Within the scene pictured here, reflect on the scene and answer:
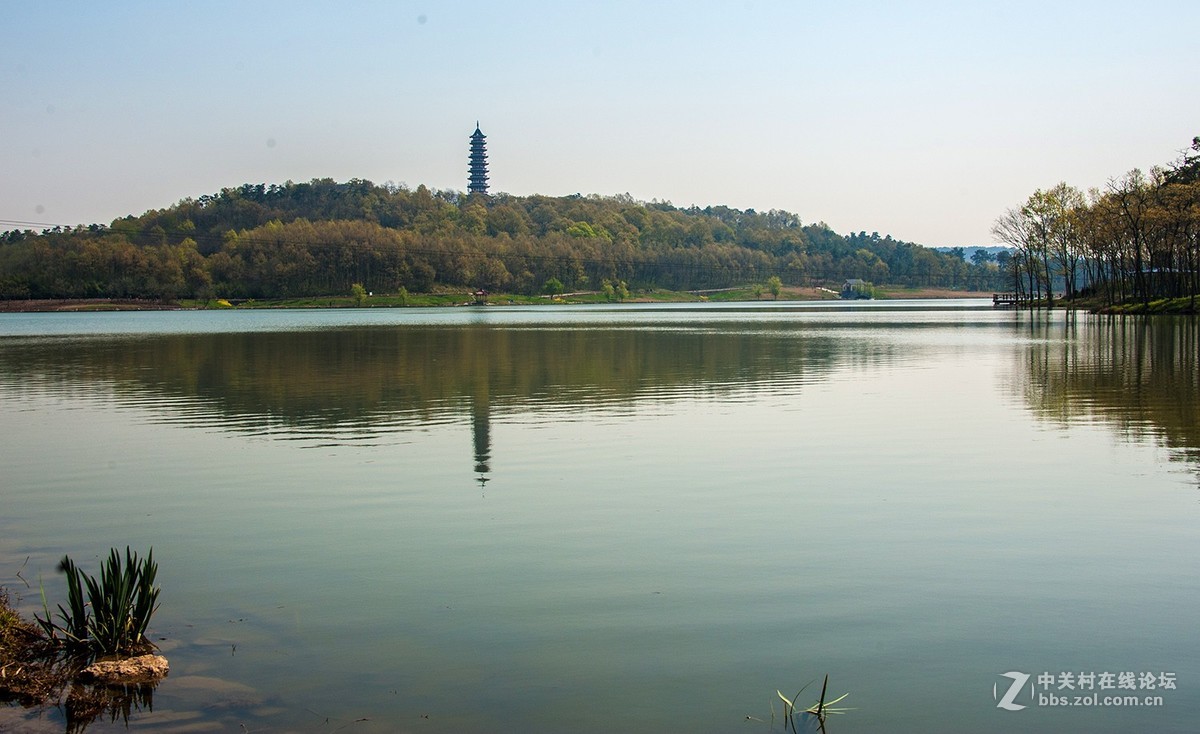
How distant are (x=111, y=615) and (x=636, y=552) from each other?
533cm

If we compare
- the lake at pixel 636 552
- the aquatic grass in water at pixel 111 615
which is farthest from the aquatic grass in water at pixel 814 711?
the aquatic grass in water at pixel 111 615

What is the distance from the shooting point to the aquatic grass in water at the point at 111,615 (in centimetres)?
839

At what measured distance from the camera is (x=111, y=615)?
8430 mm

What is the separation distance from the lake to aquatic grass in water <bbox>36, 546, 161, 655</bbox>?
1.22 ft

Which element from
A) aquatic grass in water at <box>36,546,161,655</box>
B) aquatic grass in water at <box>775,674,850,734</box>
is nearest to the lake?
aquatic grass in water at <box>775,674,850,734</box>

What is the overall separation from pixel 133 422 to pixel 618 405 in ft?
36.3

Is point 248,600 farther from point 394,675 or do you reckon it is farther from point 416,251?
point 416,251

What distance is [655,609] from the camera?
961 centimetres

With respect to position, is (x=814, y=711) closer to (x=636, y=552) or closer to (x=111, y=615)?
(x=636, y=552)

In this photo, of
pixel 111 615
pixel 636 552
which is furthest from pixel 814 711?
pixel 111 615

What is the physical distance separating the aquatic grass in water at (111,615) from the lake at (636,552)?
1.22ft

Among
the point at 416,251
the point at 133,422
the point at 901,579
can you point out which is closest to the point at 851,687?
the point at 901,579

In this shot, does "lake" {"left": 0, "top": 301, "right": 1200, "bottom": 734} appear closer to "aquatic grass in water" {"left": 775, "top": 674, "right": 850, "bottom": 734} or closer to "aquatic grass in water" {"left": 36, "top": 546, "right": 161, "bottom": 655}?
"aquatic grass in water" {"left": 775, "top": 674, "right": 850, "bottom": 734}

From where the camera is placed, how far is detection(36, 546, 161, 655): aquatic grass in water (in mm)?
8391
